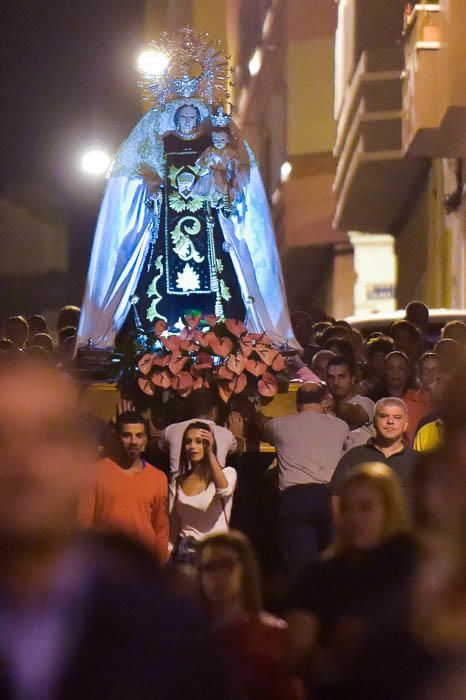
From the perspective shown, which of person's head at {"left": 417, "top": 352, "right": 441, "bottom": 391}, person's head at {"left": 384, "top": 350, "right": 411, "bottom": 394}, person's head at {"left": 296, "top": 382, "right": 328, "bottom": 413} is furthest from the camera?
person's head at {"left": 384, "top": 350, "right": 411, "bottom": 394}

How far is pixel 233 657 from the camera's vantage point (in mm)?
4734

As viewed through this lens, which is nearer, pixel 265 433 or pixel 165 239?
pixel 265 433

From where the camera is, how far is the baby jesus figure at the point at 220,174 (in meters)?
15.1

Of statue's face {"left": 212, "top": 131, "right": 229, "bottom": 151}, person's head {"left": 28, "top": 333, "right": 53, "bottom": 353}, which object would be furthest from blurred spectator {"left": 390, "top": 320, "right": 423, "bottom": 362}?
statue's face {"left": 212, "top": 131, "right": 229, "bottom": 151}

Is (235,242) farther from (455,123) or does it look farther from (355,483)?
(355,483)

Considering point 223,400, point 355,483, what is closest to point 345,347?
point 223,400

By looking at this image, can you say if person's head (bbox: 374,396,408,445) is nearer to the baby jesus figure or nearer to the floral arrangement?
the floral arrangement

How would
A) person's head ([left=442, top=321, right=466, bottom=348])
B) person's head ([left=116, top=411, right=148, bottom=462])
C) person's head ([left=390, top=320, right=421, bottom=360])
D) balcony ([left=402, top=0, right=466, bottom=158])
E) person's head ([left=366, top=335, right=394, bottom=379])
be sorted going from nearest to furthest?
person's head ([left=116, top=411, right=148, bottom=462]) < person's head ([left=366, top=335, right=394, bottom=379]) < person's head ([left=442, top=321, right=466, bottom=348]) < person's head ([left=390, top=320, right=421, bottom=360]) < balcony ([left=402, top=0, right=466, bottom=158])

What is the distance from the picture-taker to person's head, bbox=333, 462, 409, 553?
15.2 ft

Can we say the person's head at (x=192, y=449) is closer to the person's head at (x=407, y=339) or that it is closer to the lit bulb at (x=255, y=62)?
the person's head at (x=407, y=339)

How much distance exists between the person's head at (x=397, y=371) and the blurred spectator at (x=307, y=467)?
97cm

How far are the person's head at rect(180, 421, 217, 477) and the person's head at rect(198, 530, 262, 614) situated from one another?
4.67m

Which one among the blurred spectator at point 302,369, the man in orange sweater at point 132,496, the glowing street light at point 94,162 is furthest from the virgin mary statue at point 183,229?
the glowing street light at point 94,162

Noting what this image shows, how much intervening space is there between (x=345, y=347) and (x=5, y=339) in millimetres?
2543
